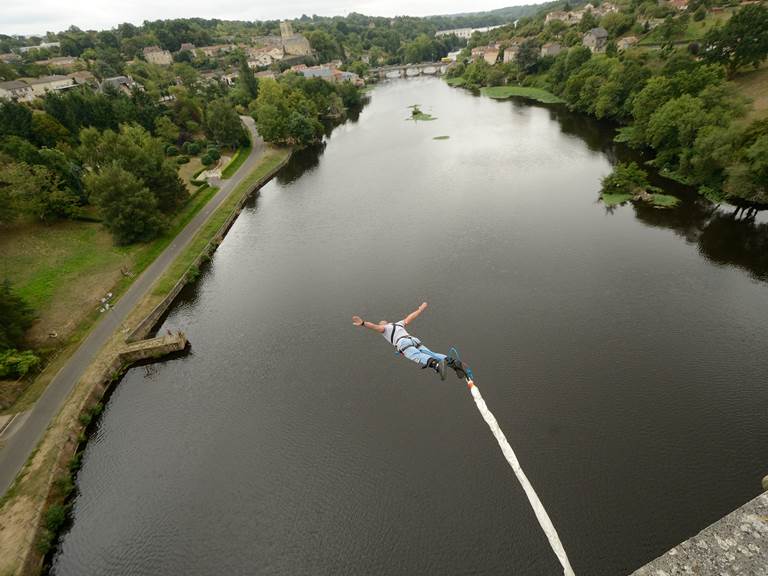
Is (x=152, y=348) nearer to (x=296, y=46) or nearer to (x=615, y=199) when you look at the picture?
(x=615, y=199)

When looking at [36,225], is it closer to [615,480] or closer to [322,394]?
[322,394]

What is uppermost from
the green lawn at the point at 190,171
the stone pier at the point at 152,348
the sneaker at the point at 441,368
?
the sneaker at the point at 441,368

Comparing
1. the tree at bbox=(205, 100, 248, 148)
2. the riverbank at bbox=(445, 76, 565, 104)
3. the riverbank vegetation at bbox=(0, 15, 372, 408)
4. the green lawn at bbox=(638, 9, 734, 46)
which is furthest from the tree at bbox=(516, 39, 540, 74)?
the tree at bbox=(205, 100, 248, 148)

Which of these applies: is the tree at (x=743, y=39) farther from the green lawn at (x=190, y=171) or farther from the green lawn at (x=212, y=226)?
the green lawn at (x=190, y=171)

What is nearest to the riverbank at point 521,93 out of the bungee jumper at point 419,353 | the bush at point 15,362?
the bungee jumper at point 419,353

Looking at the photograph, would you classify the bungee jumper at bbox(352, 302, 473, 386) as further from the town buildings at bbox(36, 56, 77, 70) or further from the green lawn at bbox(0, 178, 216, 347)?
the town buildings at bbox(36, 56, 77, 70)

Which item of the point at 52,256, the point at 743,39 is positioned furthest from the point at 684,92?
the point at 52,256
